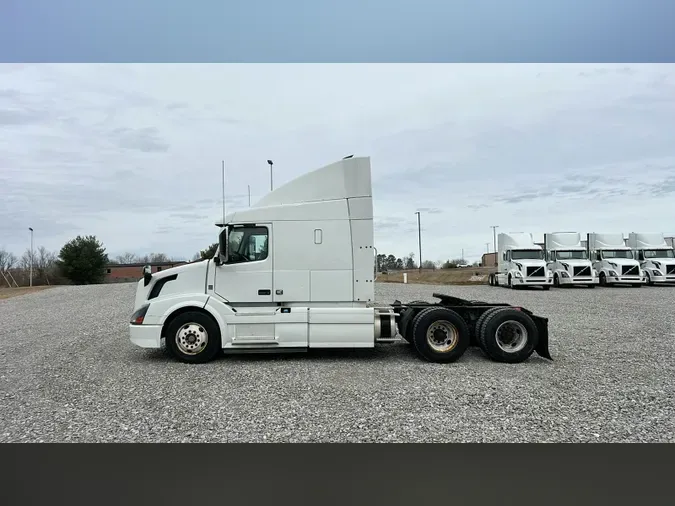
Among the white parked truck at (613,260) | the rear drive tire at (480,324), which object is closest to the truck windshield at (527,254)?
the white parked truck at (613,260)

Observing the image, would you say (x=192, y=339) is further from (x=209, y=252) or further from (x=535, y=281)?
(x=535, y=281)

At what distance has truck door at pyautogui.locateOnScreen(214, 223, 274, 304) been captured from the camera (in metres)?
7.63

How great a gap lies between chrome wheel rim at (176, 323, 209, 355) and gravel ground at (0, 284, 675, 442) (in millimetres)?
328

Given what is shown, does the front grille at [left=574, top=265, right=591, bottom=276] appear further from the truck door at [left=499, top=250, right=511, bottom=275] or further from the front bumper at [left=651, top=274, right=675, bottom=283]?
the front bumper at [left=651, top=274, right=675, bottom=283]

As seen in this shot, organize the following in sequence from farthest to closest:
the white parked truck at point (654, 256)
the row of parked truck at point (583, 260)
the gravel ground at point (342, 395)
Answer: the white parked truck at point (654, 256) < the row of parked truck at point (583, 260) < the gravel ground at point (342, 395)

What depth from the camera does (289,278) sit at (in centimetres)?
764

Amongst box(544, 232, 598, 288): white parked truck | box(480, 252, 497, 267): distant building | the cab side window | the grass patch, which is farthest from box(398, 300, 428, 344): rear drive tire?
box(480, 252, 497, 267): distant building

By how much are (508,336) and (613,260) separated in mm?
21311

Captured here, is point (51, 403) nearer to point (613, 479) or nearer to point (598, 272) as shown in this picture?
point (613, 479)

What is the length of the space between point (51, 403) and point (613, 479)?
246 inches

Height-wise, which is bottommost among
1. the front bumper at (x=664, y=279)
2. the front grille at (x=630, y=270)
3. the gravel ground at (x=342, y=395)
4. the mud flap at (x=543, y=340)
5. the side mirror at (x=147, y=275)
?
the gravel ground at (x=342, y=395)

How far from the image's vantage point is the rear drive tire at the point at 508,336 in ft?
24.2

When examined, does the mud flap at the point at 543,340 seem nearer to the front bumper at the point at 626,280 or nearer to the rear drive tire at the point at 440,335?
the rear drive tire at the point at 440,335

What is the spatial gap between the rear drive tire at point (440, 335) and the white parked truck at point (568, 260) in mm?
Answer: 18551
